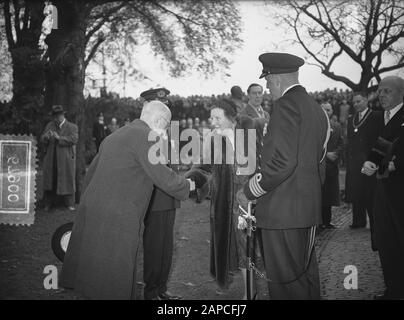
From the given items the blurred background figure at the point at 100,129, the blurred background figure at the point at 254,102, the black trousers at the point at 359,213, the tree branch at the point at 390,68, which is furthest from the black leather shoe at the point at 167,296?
the blurred background figure at the point at 100,129


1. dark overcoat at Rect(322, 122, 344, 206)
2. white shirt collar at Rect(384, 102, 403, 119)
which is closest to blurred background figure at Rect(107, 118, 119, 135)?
dark overcoat at Rect(322, 122, 344, 206)

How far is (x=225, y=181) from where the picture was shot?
487 cm

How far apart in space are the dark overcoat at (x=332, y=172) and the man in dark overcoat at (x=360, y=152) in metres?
0.18

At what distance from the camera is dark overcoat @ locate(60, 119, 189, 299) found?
11.5 ft

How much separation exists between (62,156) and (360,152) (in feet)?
19.1

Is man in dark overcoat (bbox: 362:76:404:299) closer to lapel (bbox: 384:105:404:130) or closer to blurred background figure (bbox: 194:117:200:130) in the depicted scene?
lapel (bbox: 384:105:404:130)

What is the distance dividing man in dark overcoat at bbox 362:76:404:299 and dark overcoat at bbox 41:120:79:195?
6496mm

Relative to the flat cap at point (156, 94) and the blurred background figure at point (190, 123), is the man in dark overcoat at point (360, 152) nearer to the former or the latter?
the flat cap at point (156, 94)

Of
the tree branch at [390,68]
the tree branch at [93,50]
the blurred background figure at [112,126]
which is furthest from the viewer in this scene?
the blurred background figure at [112,126]

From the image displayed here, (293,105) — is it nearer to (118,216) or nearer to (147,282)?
(118,216)

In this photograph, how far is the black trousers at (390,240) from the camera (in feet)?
A: 14.6

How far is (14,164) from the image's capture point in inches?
387
